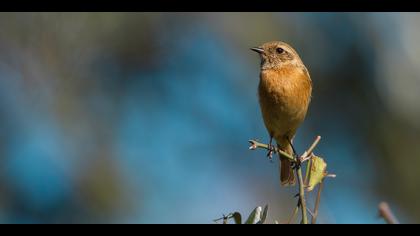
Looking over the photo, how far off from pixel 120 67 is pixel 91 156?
4.75 ft

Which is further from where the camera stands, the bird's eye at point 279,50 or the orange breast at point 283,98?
the bird's eye at point 279,50

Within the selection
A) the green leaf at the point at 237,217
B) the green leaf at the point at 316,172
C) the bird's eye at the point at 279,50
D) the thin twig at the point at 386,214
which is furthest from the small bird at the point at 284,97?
the thin twig at the point at 386,214

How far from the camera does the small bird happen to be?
17.7 ft

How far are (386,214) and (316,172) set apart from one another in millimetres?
411

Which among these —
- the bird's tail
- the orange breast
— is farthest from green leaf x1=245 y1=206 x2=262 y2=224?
the orange breast

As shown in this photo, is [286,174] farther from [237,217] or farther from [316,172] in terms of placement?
[237,217]

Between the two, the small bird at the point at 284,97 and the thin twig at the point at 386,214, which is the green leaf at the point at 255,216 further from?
the small bird at the point at 284,97

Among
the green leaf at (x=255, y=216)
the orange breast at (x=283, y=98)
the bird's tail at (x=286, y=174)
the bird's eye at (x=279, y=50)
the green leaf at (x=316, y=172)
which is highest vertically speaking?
the bird's eye at (x=279, y=50)

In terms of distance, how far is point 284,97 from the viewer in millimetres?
5418

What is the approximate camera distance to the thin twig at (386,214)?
144cm

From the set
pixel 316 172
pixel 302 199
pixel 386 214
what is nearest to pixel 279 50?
pixel 316 172

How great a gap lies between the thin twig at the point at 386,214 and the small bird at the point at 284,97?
3.61 m

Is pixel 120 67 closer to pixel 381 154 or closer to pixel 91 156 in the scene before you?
pixel 91 156
